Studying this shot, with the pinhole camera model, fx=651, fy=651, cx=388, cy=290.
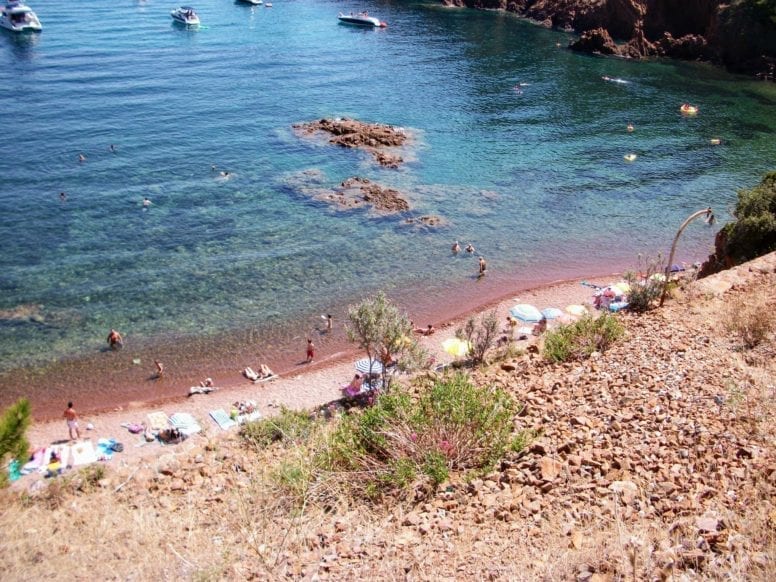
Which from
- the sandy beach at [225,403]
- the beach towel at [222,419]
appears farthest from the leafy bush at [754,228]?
the beach towel at [222,419]

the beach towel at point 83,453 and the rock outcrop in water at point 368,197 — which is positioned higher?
the rock outcrop in water at point 368,197

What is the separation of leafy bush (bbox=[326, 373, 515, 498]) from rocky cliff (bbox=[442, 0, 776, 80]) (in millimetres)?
71270

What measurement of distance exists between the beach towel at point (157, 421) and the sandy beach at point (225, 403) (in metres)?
0.39

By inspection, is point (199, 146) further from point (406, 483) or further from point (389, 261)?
point (406, 483)

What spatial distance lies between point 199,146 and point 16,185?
39.0ft

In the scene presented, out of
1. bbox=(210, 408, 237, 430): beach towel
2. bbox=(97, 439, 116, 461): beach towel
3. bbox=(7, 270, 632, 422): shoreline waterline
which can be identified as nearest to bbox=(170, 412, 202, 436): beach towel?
bbox=(210, 408, 237, 430): beach towel

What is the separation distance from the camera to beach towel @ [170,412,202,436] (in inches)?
868

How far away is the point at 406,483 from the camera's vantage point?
12031 millimetres

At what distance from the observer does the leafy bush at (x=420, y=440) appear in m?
12.3

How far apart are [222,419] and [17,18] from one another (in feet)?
207

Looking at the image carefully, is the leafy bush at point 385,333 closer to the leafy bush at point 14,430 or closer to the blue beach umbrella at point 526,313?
the blue beach umbrella at point 526,313

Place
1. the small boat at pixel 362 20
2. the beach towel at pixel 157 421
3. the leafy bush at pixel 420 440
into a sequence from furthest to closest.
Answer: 1. the small boat at pixel 362 20
2. the beach towel at pixel 157 421
3. the leafy bush at pixel 420 440

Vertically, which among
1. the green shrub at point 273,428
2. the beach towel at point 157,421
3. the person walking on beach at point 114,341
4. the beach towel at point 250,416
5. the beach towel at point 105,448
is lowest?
the beach towel at point 105,448

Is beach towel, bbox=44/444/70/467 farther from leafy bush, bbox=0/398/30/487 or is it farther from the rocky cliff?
the rocky cliff
